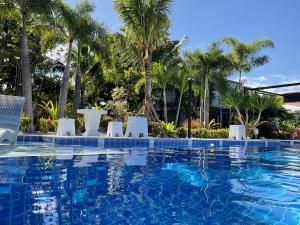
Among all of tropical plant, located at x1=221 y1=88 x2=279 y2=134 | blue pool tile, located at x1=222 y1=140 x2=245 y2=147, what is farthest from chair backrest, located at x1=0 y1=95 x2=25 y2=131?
tropical plant, located at x1=221 y1=88 x2=279 y2=134

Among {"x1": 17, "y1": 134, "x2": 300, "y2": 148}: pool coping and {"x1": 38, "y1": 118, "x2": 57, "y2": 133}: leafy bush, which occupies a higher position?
{"x1": 38, "y1": 118, "x2": 57, "y2": 133}: leafy bush

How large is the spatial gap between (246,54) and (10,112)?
683 inches

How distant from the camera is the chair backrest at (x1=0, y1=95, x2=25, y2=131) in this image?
9.74 meters

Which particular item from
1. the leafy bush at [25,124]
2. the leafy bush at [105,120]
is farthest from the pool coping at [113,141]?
the leafy bush at [105,120]

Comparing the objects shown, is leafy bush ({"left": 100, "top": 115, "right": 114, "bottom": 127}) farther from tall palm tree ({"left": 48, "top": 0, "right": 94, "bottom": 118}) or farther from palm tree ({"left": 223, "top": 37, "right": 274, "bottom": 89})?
palm tree ({"left": 223, "top": 37, "right": 274, "bottom": 89})

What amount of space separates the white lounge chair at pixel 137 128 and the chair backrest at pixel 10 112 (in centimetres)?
430

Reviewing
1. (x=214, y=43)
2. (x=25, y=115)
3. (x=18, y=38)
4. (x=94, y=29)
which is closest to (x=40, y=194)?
(x=25, y=115)

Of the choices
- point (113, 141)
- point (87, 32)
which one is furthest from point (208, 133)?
point (87, 32)

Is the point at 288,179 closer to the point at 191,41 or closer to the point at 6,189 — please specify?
the point at 6,189

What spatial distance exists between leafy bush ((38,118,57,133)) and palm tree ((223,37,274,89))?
1324cm

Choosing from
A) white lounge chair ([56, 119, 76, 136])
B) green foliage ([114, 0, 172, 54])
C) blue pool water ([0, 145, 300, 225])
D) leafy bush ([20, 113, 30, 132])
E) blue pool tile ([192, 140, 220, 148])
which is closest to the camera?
blue pool water ([0, 145, 300, 225])

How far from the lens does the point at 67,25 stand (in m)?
17.7

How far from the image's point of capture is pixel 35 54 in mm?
26688

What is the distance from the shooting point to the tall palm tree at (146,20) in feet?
48.3
